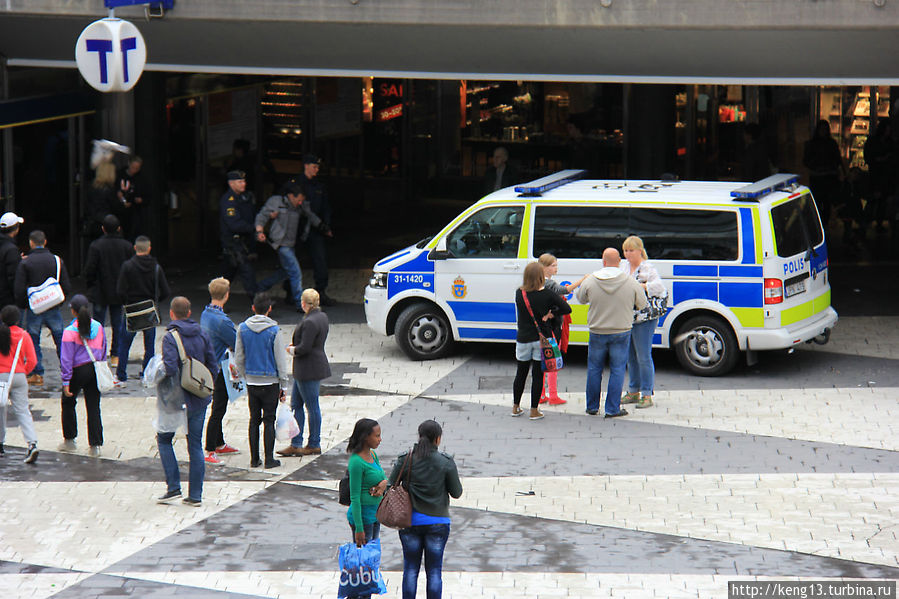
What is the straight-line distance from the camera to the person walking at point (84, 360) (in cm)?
1074

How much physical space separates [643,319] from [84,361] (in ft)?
16.6

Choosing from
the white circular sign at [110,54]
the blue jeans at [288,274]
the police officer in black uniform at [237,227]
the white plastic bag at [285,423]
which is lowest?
the white plastic bag at [285,423]

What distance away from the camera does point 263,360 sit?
10.3 meters

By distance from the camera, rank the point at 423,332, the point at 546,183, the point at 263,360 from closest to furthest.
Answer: the point at 263,360 → the point at 423,332 → the point at 546,183

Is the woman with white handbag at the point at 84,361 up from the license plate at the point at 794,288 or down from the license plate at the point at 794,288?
down

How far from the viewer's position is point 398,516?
286 inches

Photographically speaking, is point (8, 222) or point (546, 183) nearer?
point (8, 222)

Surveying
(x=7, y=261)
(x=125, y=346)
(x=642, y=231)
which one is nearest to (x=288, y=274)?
(x=125, y=346)

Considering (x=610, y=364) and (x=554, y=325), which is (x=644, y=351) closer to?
(x=610, y=364)

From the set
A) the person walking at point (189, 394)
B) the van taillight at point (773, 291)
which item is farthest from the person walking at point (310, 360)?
the van taillight at point (773, 291)

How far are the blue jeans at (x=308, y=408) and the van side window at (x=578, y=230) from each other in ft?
11.3

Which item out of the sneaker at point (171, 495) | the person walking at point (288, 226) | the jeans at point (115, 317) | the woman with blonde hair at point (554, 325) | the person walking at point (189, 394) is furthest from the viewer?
the person walking at point (288, 226)

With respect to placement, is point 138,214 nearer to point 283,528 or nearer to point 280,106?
point 280,106

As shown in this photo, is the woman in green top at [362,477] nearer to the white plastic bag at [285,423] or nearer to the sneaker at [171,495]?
the sneaker at [171,495]
